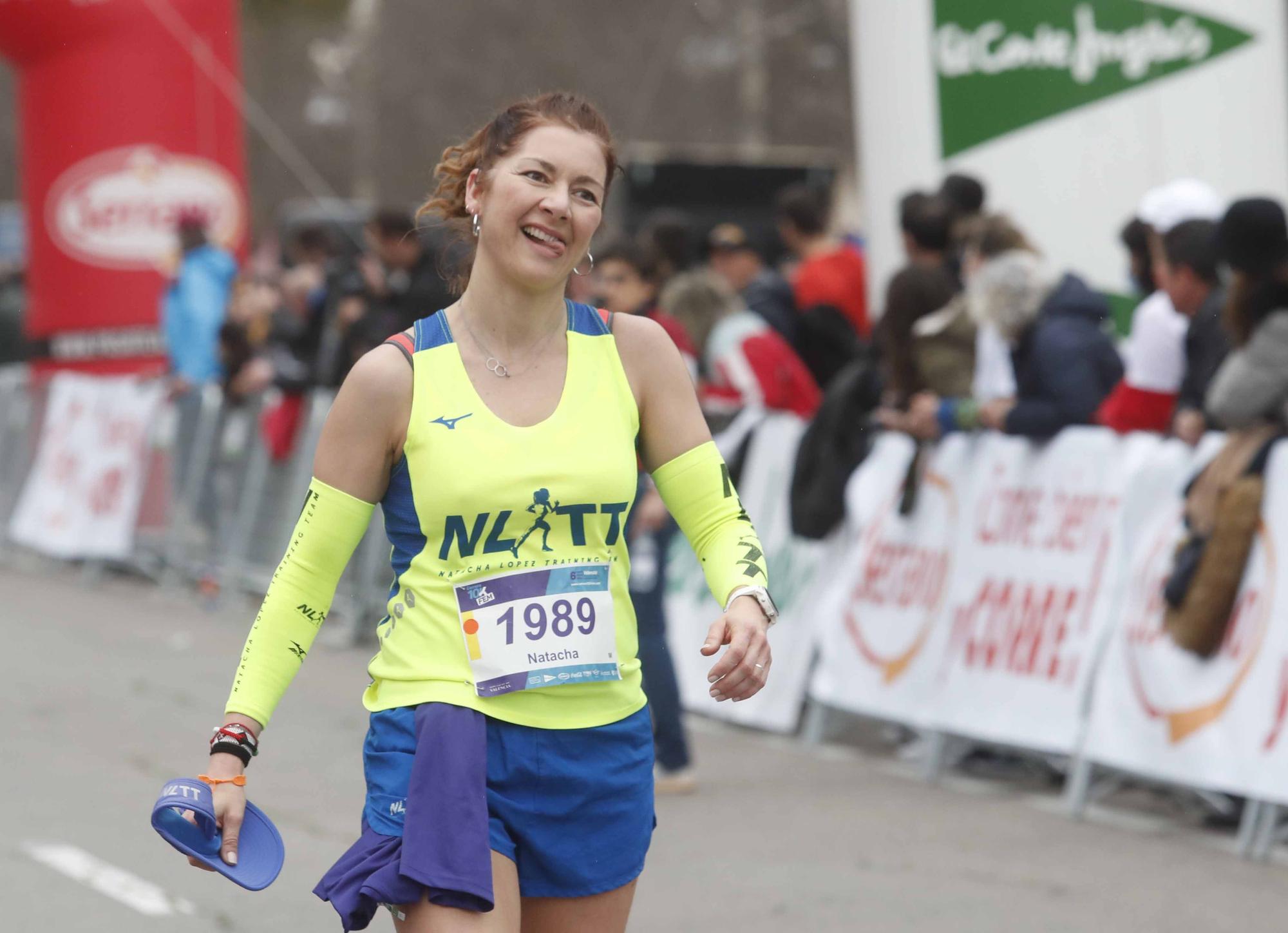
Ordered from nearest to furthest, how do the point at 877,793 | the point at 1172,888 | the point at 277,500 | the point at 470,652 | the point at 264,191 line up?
1. the point at 470,652
2. the point at 1172,888
3. the point at 877,793
4. the point at 277,500
5. the point at 264,191

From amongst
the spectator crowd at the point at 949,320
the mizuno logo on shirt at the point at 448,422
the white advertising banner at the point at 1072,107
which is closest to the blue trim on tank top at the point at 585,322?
the mizuno logo on shirt at the point at 448,422

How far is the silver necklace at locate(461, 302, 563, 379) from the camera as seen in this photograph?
325cm

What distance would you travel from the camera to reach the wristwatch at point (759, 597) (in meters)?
3.17

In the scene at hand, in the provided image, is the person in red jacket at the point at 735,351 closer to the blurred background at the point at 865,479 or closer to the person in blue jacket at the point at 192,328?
the blurred background at the point at 865,479

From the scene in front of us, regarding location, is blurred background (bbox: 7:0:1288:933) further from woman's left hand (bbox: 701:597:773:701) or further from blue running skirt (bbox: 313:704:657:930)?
blue running skirt (bbox: 313:704:657:930)

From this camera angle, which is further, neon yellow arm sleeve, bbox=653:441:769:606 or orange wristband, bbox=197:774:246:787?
neon yellow arm sleeve, bbox=653:441:769:606

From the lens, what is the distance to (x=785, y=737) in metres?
8.64

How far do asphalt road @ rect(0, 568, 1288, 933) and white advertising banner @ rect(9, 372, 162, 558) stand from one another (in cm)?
436

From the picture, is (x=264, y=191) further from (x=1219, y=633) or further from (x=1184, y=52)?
(x=1219, y=633)

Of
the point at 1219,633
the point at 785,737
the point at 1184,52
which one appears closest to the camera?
the point at 1219,633

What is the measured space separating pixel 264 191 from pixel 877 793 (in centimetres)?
3747

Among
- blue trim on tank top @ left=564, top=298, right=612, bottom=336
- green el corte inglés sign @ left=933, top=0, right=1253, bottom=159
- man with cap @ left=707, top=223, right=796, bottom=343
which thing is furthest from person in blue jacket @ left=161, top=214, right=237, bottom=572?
blue trim on tank top @ left=564, top=298, right=612, bottom=336

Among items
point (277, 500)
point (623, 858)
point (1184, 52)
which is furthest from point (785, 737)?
point (623, 858)

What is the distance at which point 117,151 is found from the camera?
595 inches
